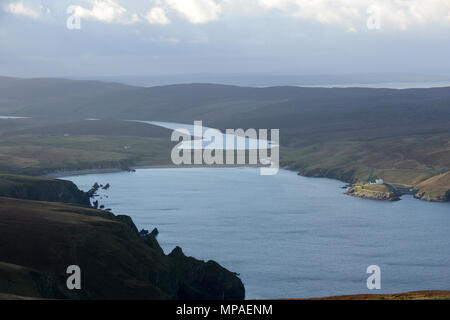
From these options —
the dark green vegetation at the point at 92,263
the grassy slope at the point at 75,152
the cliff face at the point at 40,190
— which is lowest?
the dark green vegetation at the point at 92,263

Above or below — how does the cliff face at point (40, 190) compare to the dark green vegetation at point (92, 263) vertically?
above

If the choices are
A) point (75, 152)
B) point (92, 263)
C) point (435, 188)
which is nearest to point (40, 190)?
point (92, 263)

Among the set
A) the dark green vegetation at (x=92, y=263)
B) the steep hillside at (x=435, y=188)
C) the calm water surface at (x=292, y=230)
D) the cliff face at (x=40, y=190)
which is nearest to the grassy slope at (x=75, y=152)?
the calm water surface at (x=292, y=230)

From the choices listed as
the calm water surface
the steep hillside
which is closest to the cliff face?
the calm water surface

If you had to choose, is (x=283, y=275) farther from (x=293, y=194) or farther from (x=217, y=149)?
(x=217, y=149)

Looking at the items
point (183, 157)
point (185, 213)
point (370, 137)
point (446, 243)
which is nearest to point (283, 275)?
point (446, 243)

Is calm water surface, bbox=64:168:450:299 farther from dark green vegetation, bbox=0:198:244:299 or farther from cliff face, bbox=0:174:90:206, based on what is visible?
cliff face, bbox=0:174:90:206

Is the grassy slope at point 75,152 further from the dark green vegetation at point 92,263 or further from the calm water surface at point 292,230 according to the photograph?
the dark green vegetation at point 92,263
